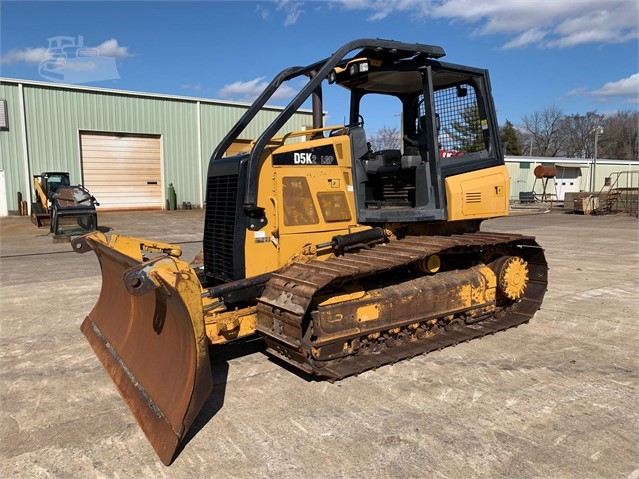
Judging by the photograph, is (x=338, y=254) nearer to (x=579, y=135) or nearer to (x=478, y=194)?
(x=478, y=194)

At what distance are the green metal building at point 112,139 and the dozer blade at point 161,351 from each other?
15.0m

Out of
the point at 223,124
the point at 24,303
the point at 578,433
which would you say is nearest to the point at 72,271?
the point at 24,303

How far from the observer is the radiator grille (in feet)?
15.4

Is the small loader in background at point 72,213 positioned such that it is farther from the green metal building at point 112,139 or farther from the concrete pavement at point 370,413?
the concrete pavement at point 370,413

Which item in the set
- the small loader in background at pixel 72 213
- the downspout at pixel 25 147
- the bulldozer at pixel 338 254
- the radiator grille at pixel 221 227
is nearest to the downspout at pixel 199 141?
the downspout at pixel 25 147

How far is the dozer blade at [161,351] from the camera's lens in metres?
3.31

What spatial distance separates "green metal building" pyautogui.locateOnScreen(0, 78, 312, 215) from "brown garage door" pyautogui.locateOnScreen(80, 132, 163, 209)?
0.04m

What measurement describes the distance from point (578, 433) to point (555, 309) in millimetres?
3474

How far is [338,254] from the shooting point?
504cm

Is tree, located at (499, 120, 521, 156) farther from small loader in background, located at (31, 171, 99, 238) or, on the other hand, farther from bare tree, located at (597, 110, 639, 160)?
small loader in background, located at (31, 171, 99, 238)

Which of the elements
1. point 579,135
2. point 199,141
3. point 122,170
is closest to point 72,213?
point 122,170

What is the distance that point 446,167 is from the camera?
210 inches

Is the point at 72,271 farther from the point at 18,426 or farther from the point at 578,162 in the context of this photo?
the point at 578,162

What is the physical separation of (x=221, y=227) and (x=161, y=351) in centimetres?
136
